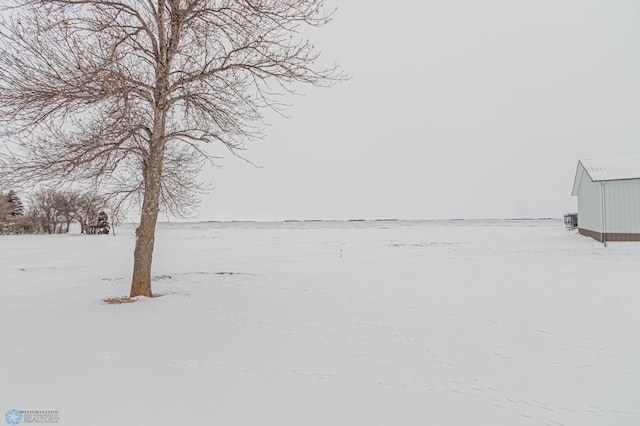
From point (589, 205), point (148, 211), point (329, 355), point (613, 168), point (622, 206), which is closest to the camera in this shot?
point (329, 355)

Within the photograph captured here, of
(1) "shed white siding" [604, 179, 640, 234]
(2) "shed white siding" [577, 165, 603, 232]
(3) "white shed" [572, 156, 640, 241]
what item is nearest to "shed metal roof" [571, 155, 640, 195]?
(3) "white shed" [572, 156, 640, 241]

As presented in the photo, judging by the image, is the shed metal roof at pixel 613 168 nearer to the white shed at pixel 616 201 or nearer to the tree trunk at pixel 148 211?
the white shed at pixel 616 201

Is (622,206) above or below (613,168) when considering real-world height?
below

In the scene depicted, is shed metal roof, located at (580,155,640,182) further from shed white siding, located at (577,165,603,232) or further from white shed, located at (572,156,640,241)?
shed white siding, located at (577,165,603,232)

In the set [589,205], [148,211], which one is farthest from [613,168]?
[148,211]

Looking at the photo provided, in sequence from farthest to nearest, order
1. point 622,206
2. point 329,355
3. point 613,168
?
point 613,168 < point 622,206 < point 329,355

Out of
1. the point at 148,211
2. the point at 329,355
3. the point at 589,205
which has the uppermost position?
the point at 589,205

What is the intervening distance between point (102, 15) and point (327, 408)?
909cm

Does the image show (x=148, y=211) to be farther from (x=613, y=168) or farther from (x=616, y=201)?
(x=613, y=168)

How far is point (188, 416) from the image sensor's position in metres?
3.37

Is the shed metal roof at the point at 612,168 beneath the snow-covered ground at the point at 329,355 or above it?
above

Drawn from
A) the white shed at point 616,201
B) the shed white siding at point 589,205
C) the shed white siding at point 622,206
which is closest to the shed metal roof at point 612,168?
the white shed at point 616,201

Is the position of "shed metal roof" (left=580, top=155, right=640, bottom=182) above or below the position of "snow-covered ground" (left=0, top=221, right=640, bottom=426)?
above

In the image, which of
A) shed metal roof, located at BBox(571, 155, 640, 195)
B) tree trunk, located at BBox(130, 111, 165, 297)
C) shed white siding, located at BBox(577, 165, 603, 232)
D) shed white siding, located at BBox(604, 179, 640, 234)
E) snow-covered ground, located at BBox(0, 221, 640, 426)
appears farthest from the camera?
shed white siding, located at BBox(577, 165, 603, 232)
